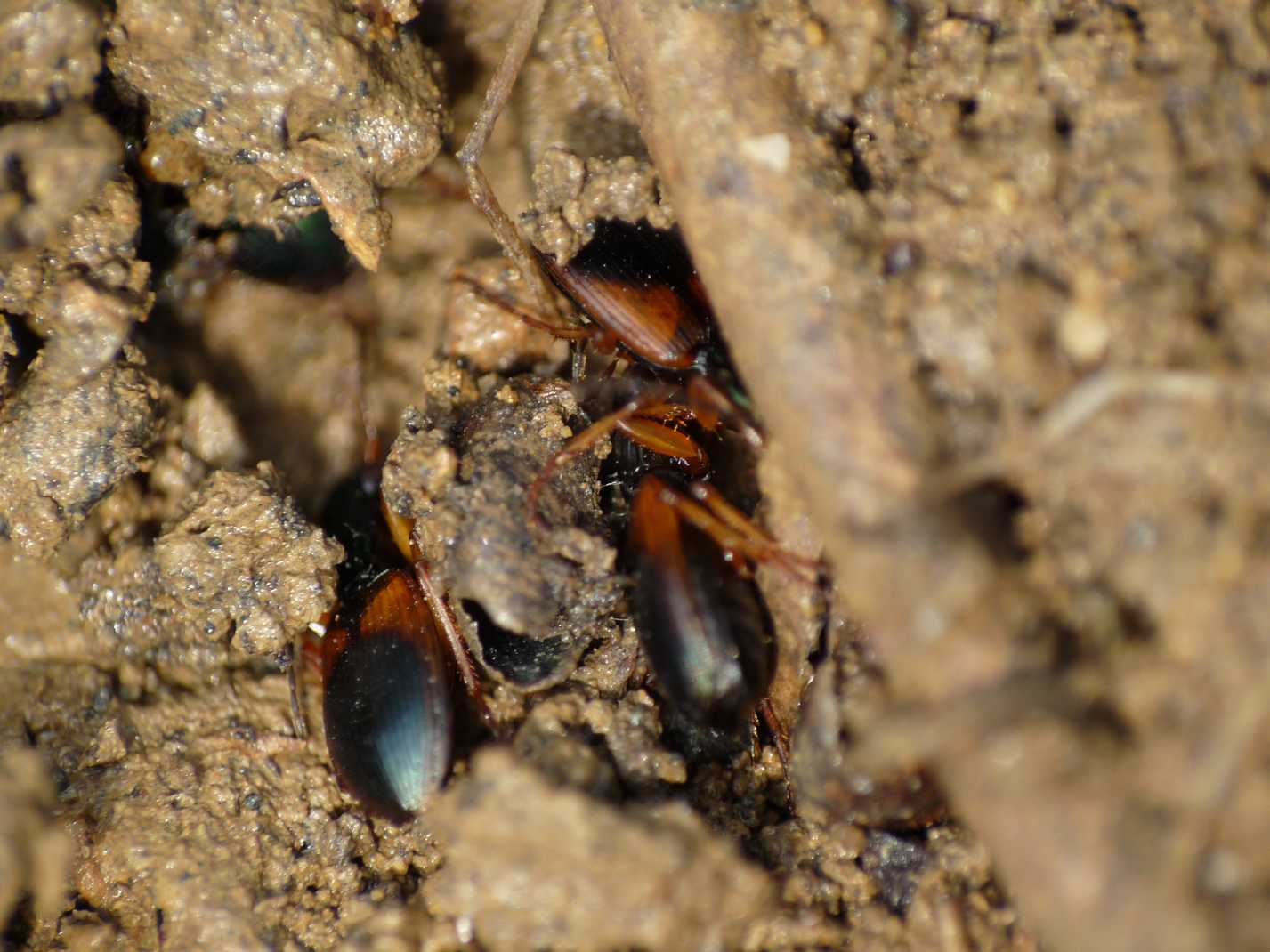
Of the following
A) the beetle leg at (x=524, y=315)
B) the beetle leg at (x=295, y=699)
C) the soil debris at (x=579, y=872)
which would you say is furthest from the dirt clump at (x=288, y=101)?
the soil debris at (x=579, y=872)

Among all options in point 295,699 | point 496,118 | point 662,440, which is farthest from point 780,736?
point 496,118

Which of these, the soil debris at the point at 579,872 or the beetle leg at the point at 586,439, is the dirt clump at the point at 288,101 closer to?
the beetle leg at the point at 586,439

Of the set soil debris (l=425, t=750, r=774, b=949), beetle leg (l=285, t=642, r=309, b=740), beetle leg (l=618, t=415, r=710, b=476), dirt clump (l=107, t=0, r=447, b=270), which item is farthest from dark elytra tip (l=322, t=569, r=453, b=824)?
dirt clump (l=107, t=0, r=447, b=270)

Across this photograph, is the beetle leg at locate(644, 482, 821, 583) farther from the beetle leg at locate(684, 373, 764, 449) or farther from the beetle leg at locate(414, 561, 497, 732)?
the beetle leg at locate(414, 561, 497, 732)

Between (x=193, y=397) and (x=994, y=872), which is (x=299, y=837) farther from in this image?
(x=994, y=872)

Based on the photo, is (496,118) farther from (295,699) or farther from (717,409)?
(295,699)

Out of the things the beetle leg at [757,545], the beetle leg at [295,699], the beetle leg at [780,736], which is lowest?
the beetle leg at [295,699]
